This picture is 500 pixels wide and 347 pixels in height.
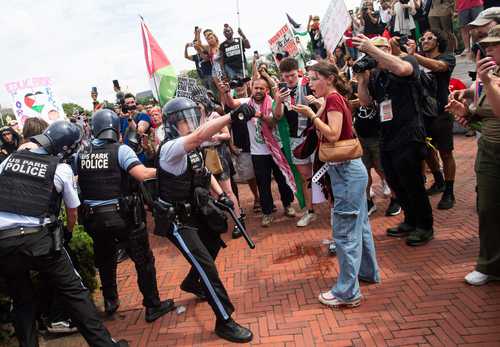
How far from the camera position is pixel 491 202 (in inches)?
125

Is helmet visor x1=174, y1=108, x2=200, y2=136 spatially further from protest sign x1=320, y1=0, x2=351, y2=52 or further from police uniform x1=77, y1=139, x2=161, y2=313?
protest sign x1=320, y1=0, x2=351, y2=52

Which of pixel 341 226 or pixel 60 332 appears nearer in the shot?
pixel 341 226

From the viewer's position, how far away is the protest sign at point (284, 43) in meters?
7.25

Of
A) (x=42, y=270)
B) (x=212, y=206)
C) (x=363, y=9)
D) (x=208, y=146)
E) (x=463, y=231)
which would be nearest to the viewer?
(x=42, y=270)

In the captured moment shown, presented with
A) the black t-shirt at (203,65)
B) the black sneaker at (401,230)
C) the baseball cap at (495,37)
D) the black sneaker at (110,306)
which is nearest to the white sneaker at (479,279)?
the black sneaker at (401,230)

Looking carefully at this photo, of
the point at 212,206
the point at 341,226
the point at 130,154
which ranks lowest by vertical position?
the point at 341,226

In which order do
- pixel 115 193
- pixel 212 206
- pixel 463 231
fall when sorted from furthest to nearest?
pixel 463 231 → pixel 115 193 → pixel 212 206

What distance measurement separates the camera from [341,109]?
3.08 metres

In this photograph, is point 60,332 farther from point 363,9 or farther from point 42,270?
point 363,9

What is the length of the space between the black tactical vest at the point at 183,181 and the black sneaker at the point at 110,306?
148 centimetres

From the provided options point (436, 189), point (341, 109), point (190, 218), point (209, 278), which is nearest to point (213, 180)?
point (190, 218)

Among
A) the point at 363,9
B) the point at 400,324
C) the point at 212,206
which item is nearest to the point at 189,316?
the point at 212,206

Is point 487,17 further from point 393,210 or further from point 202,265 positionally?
point 202,265

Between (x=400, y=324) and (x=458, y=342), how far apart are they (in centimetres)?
42
